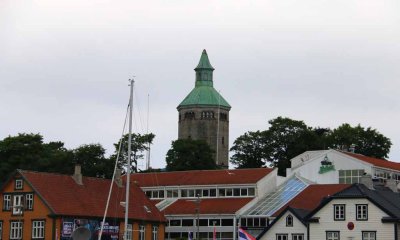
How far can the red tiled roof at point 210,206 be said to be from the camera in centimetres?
10525

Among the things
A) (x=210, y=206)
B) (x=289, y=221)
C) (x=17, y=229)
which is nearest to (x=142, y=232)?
(x=210, y=206)

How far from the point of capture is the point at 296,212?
87.9m

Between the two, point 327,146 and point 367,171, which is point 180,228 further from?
point 327,146

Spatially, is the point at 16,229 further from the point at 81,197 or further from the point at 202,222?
the point at 202,222

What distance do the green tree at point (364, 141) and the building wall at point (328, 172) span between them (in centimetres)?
Answer: 2761

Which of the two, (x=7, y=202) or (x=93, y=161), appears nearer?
(x=7, y=202)

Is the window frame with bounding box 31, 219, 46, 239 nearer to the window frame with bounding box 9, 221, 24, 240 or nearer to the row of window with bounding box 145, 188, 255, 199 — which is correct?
the window frame with bounding box 9, 221, 24, 240

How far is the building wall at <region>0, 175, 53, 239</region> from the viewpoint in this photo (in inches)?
3482

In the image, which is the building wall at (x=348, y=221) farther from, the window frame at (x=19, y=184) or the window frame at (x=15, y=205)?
the window frame at (x=19, y=184)

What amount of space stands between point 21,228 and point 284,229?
25.3 meters

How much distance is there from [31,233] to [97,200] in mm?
8657

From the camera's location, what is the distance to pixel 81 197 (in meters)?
93.6

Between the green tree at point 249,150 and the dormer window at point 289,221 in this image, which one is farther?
the green tree at point 249,150

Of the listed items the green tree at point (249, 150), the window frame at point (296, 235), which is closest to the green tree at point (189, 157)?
the green tree at point (249, 150)
